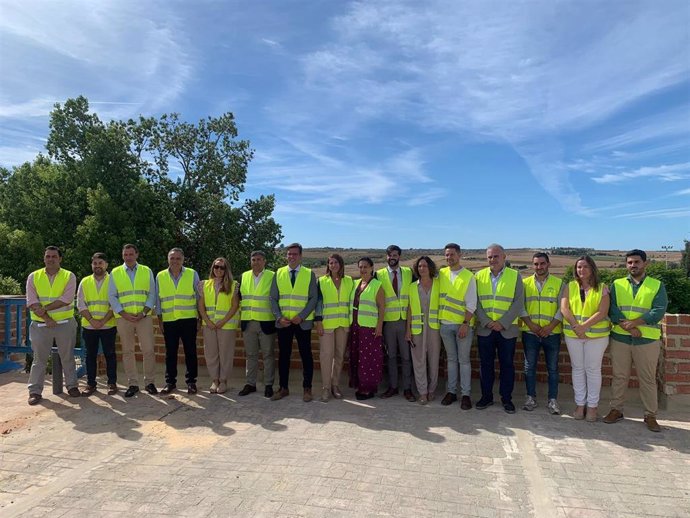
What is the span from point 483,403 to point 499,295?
4.10 ft

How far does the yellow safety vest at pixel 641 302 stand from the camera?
15.8 ft

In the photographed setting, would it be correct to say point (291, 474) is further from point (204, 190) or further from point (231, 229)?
point (204, 190)

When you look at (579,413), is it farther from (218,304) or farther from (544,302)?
(218,304)

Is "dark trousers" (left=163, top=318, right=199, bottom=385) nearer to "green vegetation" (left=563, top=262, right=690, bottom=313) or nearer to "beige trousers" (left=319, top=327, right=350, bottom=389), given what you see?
"beige trousers" (left=319, top=327, right=350, bottom=389)

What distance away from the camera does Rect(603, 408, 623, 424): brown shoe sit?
4.91 metres

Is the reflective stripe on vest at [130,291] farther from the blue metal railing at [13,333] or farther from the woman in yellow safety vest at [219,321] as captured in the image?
the blue metal railing at [13,333]

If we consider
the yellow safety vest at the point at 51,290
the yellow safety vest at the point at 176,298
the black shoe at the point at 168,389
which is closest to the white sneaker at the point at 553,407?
the yellow safety vest at the point at 176,298

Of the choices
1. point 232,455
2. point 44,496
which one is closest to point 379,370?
point 232,455

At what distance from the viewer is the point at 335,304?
5.79 metres

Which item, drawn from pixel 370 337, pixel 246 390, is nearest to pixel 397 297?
pixel 370 337

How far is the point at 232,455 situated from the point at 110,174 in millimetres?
20224

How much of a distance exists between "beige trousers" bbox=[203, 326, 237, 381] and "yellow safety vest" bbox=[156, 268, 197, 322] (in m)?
0.34

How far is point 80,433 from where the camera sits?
4.73m

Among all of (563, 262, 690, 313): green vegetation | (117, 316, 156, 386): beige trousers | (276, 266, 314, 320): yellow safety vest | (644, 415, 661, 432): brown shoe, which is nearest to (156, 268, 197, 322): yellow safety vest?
(117, 316, 156, 386): beige trousers
